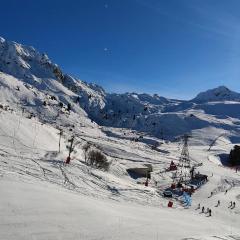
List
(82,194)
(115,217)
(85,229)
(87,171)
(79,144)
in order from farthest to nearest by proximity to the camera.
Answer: (79,144), (87,171), (82,194), (115,217), (85,229)

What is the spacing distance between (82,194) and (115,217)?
1290cm

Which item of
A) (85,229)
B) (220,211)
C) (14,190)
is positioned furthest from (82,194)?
(220,211)

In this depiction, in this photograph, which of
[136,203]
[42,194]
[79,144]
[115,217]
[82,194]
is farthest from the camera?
[79,144]

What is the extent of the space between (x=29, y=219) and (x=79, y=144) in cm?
8456

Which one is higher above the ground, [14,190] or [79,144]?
[79,144]

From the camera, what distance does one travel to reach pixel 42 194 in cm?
4125

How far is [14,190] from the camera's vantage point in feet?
132

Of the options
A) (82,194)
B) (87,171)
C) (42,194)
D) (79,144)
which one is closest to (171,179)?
(79,144)

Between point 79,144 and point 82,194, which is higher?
point 79,144

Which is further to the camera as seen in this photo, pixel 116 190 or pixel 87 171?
pixel 87 171

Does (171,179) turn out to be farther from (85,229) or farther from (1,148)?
(85,229)

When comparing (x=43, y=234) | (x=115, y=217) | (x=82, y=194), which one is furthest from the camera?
(x=82, y=194)

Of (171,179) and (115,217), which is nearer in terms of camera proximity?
(115,217)

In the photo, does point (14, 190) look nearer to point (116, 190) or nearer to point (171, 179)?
point (116, 190)
